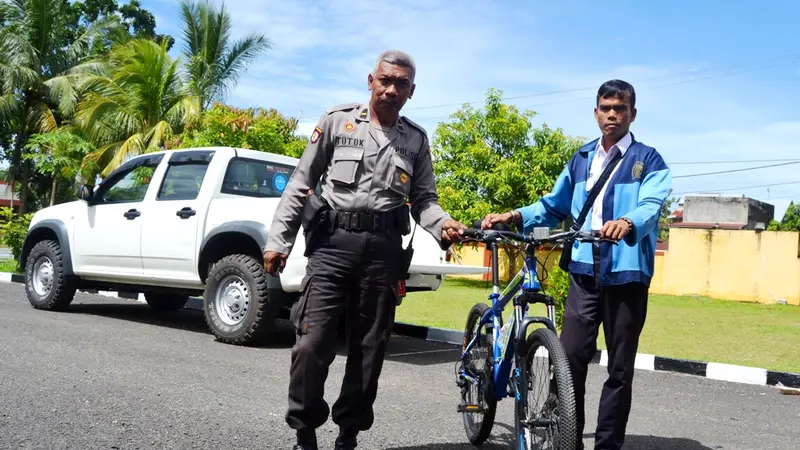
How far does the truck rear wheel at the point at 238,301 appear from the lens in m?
7.20

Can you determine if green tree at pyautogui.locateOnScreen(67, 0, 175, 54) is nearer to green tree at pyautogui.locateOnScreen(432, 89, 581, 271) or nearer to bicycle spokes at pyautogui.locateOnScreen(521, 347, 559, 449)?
green tree at pyautogui.locateOnScreen(432, 89, 581, 271)

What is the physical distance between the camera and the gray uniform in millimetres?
3576

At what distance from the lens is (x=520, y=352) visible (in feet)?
11.8

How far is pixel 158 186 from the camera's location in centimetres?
846

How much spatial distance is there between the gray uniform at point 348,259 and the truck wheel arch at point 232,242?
136 inches

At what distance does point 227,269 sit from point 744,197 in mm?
41709

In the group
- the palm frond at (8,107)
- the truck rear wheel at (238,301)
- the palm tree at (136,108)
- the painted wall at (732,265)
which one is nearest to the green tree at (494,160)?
the painted wall at (732,265)

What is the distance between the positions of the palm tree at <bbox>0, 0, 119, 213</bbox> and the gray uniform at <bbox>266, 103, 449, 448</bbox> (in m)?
26.2

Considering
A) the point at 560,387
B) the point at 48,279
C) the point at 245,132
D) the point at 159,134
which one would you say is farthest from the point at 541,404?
the point at 159,134

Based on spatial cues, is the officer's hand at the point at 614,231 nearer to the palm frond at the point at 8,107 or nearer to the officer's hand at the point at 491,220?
the officer's hand at the point at 491,220

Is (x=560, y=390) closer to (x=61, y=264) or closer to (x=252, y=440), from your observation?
(x=252, y=440)

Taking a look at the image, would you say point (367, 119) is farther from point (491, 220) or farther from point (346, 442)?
point (346, 442)

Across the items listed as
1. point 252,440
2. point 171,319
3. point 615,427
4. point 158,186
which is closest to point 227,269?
point 158,186

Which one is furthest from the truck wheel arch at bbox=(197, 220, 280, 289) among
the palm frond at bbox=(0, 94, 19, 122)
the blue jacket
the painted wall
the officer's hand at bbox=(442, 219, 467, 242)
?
the palm frond at bbox=(0, 94, 19, 122)
